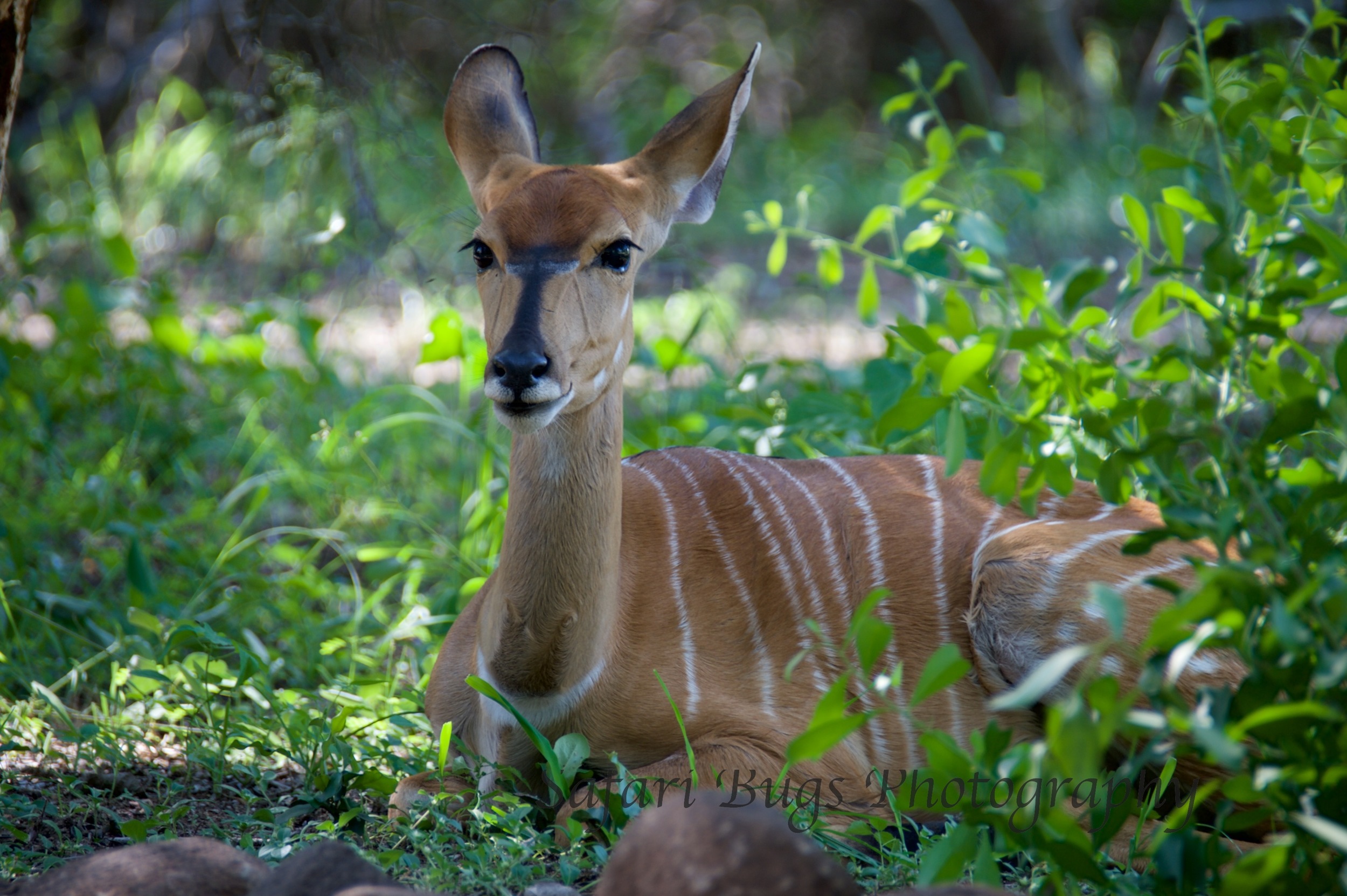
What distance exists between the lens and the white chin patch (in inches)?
87.8

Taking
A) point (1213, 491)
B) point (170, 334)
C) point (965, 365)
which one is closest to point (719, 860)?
point (965, 365)

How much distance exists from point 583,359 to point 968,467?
1.20 m

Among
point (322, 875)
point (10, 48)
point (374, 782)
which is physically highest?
point (10, 48)

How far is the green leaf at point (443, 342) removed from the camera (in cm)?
356

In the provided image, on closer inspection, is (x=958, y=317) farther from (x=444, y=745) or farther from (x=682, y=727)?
(x=444, y=745)

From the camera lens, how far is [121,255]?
4.13 metres

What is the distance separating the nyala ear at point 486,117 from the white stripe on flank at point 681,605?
2.75 ft

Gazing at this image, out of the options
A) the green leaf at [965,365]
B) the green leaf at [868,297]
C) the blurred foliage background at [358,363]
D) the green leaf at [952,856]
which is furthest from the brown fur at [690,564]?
the green leaf at [965,365]

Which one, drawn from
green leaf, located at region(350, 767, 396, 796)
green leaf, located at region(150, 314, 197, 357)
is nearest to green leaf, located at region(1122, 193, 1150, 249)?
green leaf, located at region(350, 767, 396, 796)

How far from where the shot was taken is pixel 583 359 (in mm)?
2373

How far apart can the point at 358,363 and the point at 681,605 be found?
273 cm

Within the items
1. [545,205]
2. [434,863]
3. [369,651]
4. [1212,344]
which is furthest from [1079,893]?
[369,651]

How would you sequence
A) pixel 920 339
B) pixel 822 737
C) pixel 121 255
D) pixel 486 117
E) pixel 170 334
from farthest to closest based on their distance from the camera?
1. pixel 170 334
2. pixel 121 255
3. pixel 486 117
4. pixel 920 339
5. pixel 822 737

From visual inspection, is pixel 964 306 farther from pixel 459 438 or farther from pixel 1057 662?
pixel 459 438
